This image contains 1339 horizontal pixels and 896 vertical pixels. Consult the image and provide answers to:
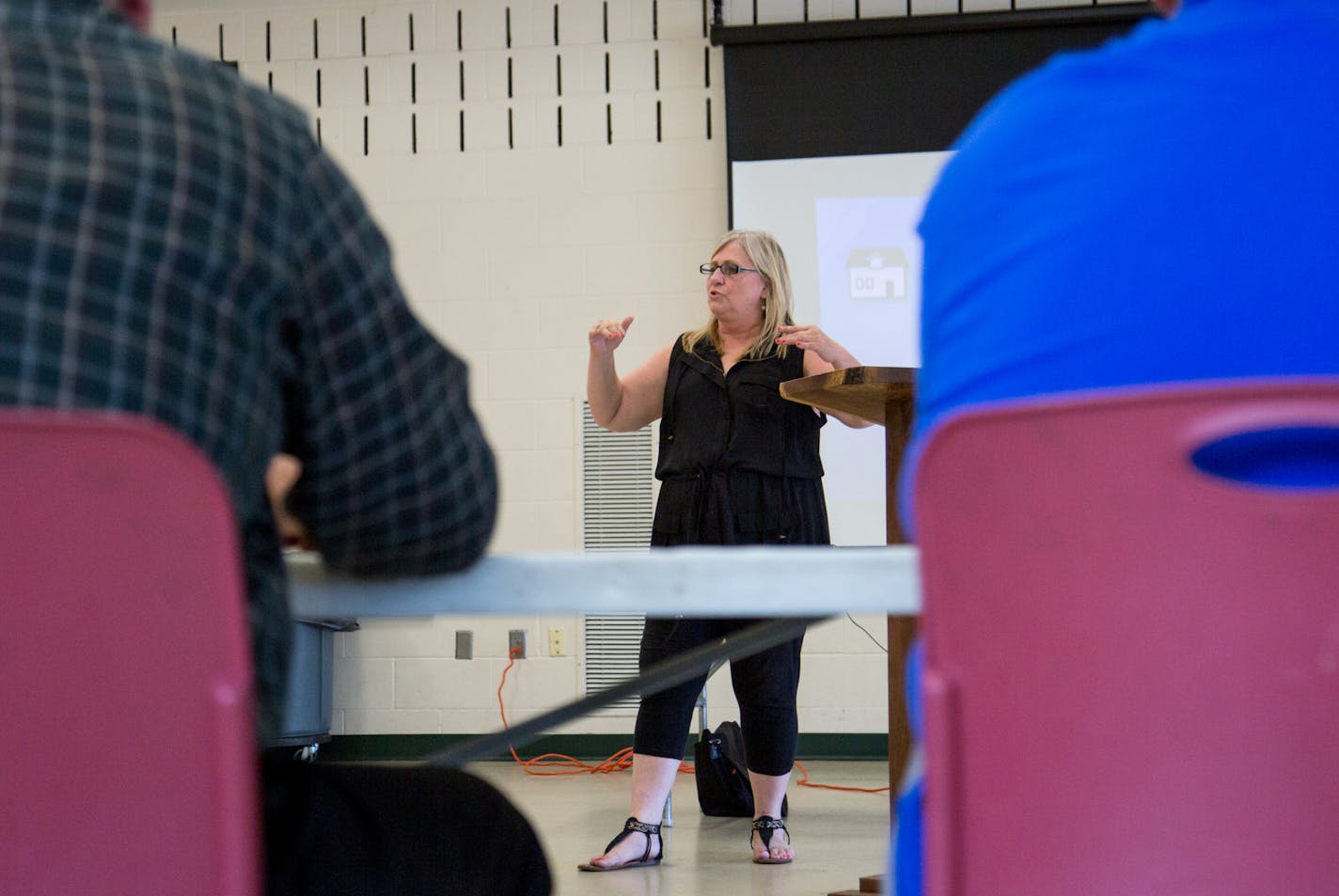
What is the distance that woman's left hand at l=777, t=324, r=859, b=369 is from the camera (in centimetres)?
295

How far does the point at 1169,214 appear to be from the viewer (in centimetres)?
70

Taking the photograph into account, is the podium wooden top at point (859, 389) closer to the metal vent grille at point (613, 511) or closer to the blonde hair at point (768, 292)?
the blonde hair at point (768, 292)

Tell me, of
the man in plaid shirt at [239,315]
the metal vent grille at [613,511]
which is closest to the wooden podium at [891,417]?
the man in plaid shirt at [239,315]

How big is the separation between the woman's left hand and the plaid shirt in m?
2.11

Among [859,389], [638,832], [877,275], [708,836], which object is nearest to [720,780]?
[708,836]

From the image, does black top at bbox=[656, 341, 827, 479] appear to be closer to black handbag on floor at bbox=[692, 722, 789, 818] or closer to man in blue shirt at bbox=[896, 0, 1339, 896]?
black handbag on floor at bbox=[692, 722, 789, 818]

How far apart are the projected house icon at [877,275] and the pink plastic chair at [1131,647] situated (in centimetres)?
411

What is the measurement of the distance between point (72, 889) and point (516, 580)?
35 cm

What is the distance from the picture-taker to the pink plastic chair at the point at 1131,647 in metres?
0.63

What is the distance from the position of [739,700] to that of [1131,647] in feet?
7.53

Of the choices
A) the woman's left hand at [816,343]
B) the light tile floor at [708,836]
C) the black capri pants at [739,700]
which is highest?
the woman's left hand at [816,343]

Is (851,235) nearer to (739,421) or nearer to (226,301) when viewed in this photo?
(739,421)

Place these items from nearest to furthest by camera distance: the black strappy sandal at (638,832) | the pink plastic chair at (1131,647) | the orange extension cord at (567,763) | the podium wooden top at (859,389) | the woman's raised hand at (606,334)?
the pink plastic chair at (1131,647), the podium wooden top at (859,389), the black strappy sandal at (638,832), the woman's raised hand at (606,334), the orange extension cord at (567,763)

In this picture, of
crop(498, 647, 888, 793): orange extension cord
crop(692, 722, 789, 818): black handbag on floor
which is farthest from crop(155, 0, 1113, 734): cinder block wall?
crop(692, 722, 789, 818): black handbag on floor
